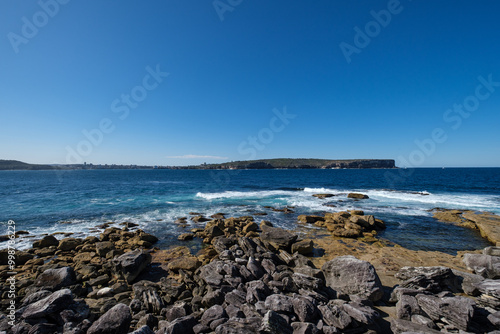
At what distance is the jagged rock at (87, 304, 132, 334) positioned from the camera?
616cm

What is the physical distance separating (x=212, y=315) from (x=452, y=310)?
24.4ft

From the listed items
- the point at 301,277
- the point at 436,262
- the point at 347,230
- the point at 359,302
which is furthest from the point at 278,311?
the point at 347,230

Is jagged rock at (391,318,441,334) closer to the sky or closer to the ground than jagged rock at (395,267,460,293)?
closer to the ground

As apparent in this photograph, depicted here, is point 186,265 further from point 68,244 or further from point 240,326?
point 68,244

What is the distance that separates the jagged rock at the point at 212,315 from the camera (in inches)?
256

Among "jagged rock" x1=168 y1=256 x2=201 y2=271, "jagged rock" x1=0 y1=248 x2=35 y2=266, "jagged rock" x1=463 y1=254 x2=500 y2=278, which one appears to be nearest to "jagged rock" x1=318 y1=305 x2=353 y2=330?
"jagged rock" x1=168 y1=256 x2=201 y2=271

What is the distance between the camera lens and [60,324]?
664 cm

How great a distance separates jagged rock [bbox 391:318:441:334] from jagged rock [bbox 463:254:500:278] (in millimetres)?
7056

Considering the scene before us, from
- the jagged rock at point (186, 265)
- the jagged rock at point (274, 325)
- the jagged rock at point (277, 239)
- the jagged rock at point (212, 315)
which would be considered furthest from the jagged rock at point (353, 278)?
the jagged rock at point (186, 265)

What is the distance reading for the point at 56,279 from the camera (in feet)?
30.3

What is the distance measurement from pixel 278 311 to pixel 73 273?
1028cm

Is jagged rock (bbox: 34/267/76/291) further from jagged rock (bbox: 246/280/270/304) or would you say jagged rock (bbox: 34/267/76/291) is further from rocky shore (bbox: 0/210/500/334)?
jagged rock (bbox: 246/280/270/304)

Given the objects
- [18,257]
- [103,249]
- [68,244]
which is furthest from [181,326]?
[68,244]

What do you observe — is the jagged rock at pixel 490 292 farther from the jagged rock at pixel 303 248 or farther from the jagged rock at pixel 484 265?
the jagged rock at pixel 303 248
